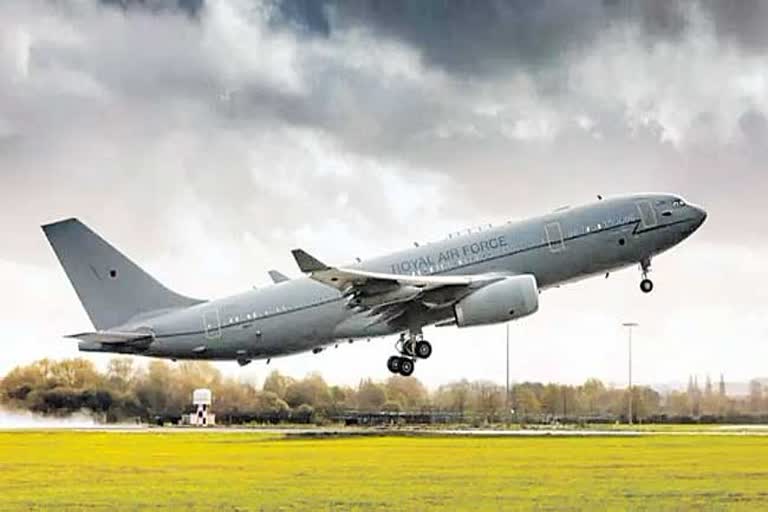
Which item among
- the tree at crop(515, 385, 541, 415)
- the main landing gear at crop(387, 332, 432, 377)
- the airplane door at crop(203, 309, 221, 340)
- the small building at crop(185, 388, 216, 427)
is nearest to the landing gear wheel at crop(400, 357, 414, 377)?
the main landing gear at crop(387, 332, 432, 377)

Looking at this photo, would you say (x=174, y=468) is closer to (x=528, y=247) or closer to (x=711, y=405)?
(x=528, y=247)

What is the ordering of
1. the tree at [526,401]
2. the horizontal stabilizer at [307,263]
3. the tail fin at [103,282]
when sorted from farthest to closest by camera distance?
the tree at [526,401], the tail fin at [103,282], the horizontal stabilizer at [307,263]

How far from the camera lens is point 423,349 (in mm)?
61875

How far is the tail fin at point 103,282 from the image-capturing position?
64562mm

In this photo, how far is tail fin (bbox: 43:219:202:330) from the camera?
6456 cm

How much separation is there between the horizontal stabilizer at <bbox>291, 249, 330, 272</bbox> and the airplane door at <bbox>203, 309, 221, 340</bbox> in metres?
10.4

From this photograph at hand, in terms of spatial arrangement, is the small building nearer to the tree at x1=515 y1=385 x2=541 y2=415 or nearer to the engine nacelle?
the engine nacelle

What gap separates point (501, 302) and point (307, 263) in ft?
31.6

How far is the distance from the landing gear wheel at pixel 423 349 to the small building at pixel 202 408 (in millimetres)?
17477

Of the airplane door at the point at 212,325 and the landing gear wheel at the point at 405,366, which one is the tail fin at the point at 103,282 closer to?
the airplane door at the point at 212,325

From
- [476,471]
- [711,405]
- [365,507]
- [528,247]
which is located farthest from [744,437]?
[711,405]

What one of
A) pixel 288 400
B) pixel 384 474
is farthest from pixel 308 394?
pixel 384 474

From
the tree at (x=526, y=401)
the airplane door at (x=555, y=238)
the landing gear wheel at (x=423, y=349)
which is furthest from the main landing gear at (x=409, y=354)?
the tree at (x=526, y=401)

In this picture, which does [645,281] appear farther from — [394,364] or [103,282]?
[103,282]
